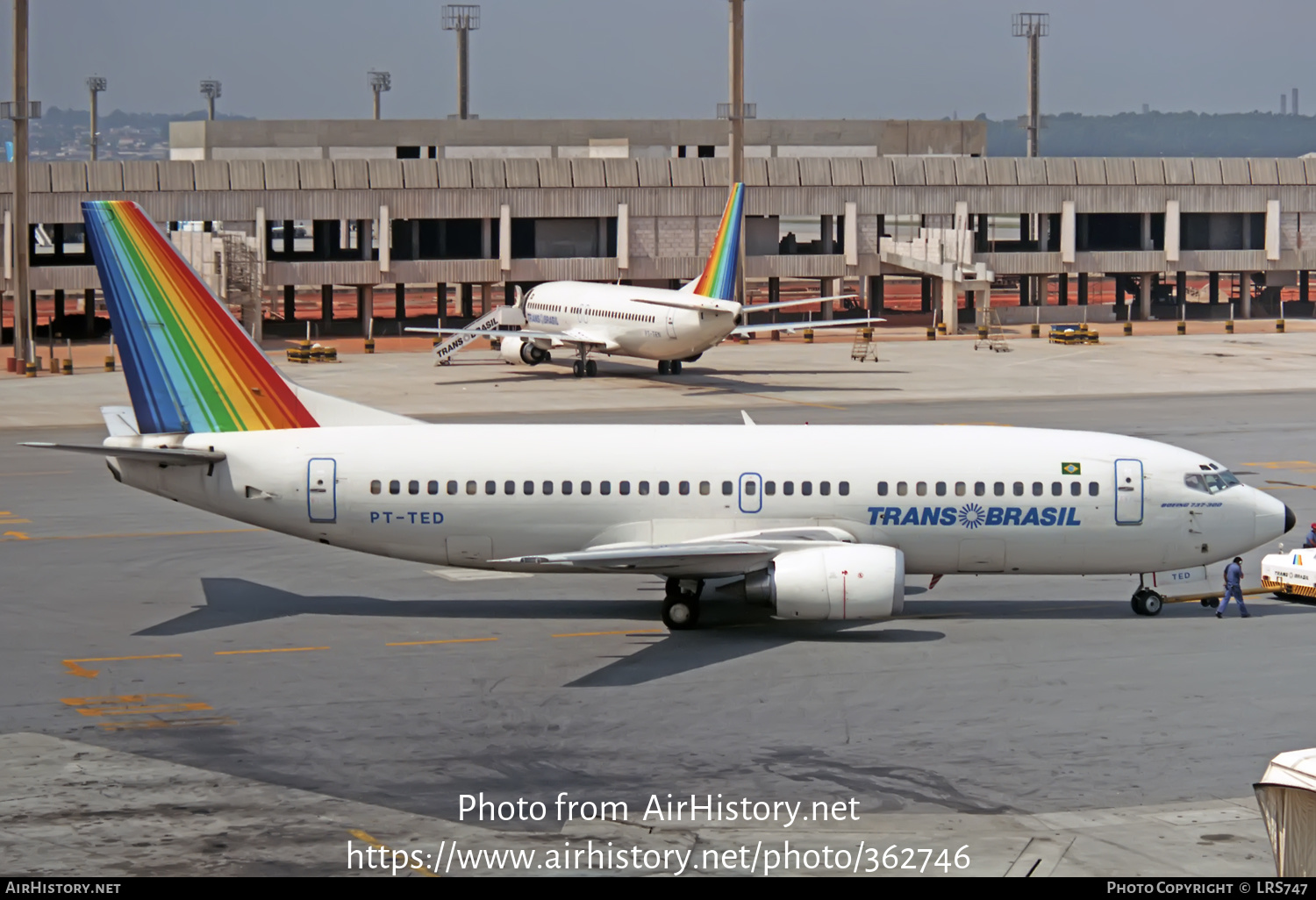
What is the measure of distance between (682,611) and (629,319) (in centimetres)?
5409

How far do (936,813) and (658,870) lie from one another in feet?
14.7

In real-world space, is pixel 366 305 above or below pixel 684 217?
below

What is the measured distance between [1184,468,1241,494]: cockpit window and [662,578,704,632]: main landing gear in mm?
10359

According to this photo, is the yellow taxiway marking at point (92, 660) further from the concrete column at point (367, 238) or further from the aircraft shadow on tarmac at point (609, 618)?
the concrete column at point (367, 238)

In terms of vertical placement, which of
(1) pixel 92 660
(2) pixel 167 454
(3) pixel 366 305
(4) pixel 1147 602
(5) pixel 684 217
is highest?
(5) pixel 684 217

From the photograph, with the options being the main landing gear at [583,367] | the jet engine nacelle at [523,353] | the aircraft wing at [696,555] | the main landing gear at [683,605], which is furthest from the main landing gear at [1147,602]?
the jet engine nacelle at [523,353]

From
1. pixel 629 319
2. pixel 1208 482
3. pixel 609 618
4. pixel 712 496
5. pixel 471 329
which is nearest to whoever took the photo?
pixel 712 496

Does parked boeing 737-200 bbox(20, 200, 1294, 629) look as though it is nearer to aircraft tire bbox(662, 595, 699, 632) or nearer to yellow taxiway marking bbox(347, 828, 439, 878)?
aircraft tire bbox(662, 595, 699, 632)

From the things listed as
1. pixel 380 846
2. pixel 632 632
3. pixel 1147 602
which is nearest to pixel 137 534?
pixel 632 632

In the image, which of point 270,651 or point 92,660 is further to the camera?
point 270,651

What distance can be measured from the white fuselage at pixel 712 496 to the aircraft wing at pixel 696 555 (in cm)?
27

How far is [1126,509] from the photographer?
35094 millimetres

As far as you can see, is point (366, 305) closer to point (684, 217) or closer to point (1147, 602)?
point (684, 217)

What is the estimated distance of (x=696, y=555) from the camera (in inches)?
1305
